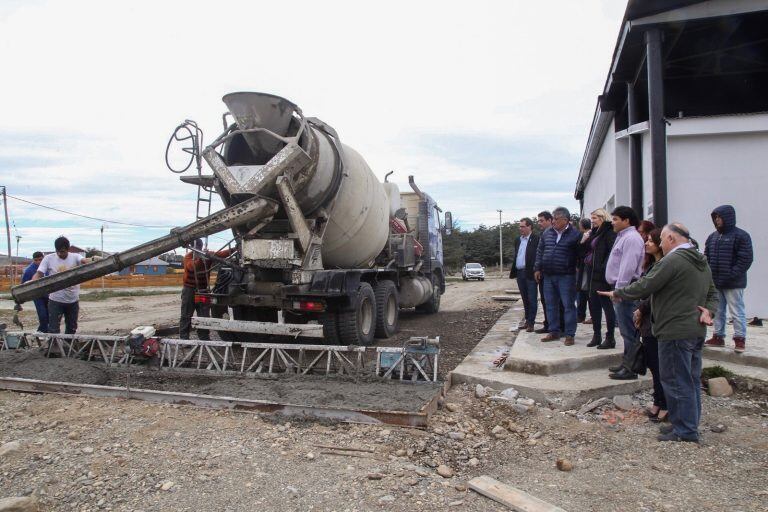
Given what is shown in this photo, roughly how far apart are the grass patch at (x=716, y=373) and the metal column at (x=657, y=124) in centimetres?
309

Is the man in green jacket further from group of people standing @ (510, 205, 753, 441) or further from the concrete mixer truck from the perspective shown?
the concrete mixer truck

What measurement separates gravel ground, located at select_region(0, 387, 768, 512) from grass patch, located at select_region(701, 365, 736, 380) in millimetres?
441

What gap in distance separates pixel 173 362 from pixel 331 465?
3.42 metres

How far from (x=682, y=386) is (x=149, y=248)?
581 centimetres

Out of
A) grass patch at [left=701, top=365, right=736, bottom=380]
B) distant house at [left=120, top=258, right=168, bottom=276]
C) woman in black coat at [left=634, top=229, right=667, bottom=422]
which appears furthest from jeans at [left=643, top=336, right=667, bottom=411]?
distant house at [left=120, top=258, right=168, bottom=276]

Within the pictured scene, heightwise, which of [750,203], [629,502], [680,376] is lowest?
[629,502]

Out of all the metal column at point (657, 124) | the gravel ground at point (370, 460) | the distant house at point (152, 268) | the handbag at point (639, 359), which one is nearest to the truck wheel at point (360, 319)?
the gravel ground at point (370, 460)

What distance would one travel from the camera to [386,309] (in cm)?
914

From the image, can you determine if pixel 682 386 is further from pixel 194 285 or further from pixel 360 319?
pixel 194 285

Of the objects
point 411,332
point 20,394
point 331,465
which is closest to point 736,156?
point 411,332

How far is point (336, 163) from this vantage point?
24.5ft

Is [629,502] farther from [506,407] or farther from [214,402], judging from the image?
[214,402]

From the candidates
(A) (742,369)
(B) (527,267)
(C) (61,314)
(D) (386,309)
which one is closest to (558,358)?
(A) (742,369)

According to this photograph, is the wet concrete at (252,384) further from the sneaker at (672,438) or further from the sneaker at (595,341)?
the sneaker at (595,341)
